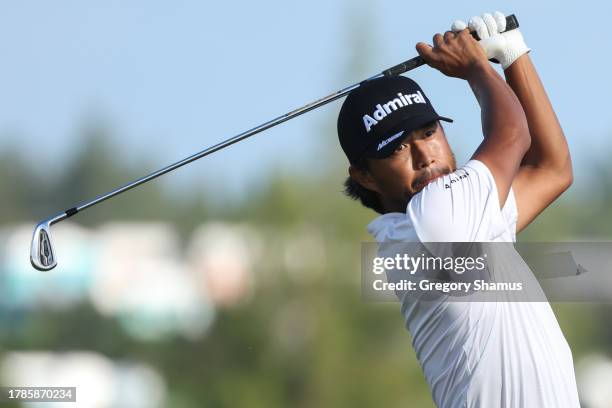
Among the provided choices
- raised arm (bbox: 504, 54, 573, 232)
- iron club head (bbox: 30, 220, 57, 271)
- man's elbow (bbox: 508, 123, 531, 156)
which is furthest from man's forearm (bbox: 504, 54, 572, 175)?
iron club head (bbox: 30, 220, 57, 271)

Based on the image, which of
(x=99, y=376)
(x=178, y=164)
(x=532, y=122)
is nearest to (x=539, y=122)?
(x=532, y=122)

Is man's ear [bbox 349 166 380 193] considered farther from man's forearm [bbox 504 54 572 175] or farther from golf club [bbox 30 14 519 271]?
man's forearm [bbox 504 54 572 175]

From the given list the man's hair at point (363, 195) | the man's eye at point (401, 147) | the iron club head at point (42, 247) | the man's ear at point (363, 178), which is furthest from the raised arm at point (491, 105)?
the iron club head at point (42, 247)

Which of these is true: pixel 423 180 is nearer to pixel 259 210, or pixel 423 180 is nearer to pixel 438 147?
pixel 438 147

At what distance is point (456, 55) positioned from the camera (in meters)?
3.86

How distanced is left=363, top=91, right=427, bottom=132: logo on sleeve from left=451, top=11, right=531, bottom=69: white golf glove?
26 cm

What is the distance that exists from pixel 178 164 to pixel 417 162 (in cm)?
112

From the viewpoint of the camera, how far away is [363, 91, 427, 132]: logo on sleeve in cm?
382

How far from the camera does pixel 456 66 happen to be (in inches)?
152

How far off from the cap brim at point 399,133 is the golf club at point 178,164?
0.35 m

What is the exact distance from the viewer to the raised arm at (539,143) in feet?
13.2

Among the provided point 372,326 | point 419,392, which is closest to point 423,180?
point 419,392

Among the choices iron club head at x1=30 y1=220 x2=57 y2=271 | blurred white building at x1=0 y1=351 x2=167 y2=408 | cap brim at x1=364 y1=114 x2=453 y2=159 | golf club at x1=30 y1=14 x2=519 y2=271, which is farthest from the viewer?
blurred white building at x1=0 y1=351 x2=167 y2=408

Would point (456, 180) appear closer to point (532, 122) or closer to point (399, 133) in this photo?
point (399, 133)
